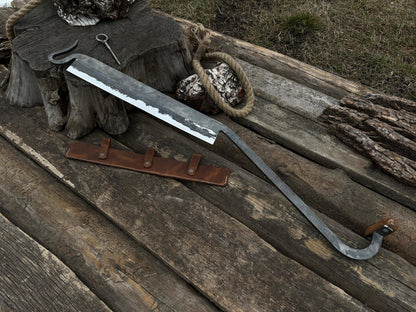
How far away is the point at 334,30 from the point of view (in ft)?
11.5

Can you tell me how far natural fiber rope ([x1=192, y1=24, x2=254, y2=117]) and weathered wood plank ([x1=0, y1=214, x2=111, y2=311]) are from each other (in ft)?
3.96

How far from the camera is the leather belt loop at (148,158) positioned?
5.91 ft

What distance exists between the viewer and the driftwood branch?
173 cm

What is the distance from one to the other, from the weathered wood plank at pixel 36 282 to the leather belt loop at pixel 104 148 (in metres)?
0.55

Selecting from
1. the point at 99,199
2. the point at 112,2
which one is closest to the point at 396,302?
the point at 99,199

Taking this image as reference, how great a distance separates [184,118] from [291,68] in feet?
4.46

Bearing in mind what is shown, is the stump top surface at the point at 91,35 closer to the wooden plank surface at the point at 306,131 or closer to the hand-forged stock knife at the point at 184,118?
the hand-forged stock knife at the point at 184,118

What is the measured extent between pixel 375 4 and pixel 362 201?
3.02 meters

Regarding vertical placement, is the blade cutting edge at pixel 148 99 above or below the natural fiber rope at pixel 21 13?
below

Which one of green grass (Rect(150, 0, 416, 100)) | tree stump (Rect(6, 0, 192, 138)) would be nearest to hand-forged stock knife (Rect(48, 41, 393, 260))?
tree stump (Rect(6, 0, 192, 138))

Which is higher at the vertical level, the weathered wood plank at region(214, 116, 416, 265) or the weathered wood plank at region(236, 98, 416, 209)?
the weathered wood plank at region(236, 98, 416, 209)

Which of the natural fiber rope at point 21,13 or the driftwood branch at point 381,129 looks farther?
the natural fiber rope at point 21,13

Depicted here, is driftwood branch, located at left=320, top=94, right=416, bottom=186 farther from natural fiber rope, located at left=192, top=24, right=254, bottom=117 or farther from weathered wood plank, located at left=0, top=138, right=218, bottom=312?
weathered wood plank, located at left=0, top=138, right=218, bottom=312

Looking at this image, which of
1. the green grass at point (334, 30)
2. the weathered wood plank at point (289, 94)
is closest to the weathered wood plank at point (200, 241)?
the weathered wood plank at point (289, 94)
